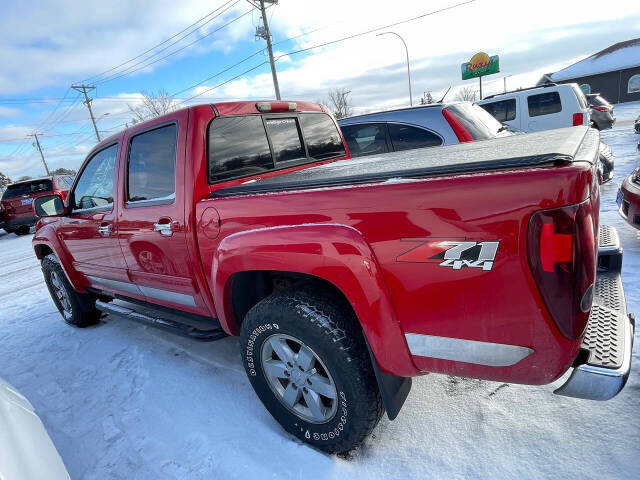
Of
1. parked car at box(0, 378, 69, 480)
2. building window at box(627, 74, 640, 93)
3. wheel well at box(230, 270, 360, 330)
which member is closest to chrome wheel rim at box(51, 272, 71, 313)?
parked car at box(0, 378, 69, 480)

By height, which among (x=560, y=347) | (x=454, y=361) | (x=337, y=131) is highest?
(x=337, y=131)

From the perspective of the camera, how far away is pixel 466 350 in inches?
58.6

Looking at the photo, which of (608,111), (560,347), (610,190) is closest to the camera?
(560,347)

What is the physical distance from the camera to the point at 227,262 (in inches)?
83.8

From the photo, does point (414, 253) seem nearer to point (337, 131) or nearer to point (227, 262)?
point (227, 262)

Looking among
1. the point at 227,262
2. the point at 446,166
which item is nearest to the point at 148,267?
the point at 227,262

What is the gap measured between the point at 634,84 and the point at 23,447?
4844cm

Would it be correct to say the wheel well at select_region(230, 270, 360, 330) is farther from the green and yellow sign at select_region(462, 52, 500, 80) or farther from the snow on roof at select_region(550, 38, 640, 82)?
the green and yellow sign at select_region(462, 52, 500, 80)

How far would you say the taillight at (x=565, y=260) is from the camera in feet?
4.00

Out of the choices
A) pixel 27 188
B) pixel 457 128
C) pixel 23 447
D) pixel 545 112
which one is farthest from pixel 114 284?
pixel 27 188

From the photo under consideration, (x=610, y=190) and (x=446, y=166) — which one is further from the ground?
(x=446, y=166)

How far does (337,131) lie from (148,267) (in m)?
2.17

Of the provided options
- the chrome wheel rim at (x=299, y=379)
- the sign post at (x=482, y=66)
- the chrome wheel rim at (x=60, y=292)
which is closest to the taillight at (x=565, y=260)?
the chrome wheel rim at (x=299, y=379)

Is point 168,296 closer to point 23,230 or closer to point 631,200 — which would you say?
point 631,200
